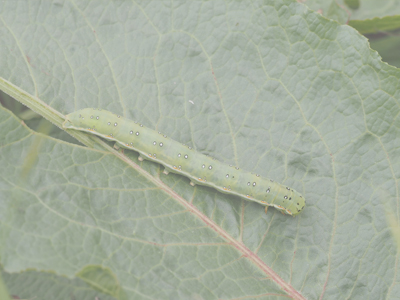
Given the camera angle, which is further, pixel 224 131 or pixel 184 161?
pixel 224 131

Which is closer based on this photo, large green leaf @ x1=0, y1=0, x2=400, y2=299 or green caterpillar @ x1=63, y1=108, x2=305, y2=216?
large green leaf @ x1=0, y1=0, x2=400, y2=299

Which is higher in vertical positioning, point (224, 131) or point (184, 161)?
point (224, 131)

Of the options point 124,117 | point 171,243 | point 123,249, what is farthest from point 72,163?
point 171,243

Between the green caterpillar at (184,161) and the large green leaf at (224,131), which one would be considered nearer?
the large green leaf at (224,131)

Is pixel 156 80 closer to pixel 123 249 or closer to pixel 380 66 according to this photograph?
pixel 123 249
